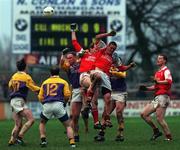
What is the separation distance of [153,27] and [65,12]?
2536 centimetres

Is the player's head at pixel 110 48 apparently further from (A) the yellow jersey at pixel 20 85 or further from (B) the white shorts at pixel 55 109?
(B) the white shorts at pixel 55 109

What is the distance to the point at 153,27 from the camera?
6300 cm

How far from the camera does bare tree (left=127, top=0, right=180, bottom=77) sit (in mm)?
62781

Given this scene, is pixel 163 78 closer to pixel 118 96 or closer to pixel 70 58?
pixel 118 96

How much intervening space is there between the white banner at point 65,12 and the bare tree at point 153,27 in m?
23.5

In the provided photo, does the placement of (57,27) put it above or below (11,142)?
above

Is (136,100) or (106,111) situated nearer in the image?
(106,111)

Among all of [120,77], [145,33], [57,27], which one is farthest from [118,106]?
[145,33]

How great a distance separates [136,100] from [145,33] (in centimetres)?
2396

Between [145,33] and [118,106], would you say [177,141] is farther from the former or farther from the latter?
[145,33]

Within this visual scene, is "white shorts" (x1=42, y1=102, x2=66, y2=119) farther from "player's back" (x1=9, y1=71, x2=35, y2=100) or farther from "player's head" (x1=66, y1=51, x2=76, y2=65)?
"player's head" (x1=66, y1=51, x2=76, y2=65)

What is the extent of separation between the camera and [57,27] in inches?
1474

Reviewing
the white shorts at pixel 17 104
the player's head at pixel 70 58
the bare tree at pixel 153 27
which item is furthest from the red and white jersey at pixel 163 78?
the bare tree at pixel 153 27

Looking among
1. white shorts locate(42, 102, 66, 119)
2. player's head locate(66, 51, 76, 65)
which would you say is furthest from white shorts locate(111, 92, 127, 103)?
white shorts locate(42, 102, 66, 119)
